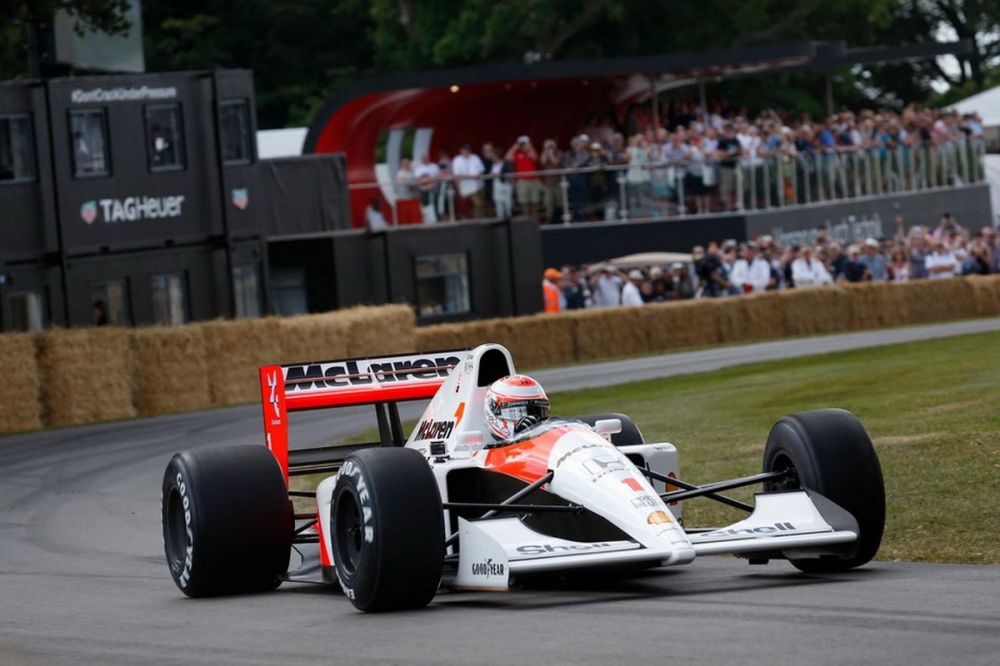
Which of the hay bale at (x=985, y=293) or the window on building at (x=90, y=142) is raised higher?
the window on building at (x=90, y=142)

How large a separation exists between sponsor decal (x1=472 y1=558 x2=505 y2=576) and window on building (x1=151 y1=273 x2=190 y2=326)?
21.3m

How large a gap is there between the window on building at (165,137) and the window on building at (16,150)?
2543 millimetres

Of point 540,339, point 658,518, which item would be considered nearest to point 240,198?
point 540,339

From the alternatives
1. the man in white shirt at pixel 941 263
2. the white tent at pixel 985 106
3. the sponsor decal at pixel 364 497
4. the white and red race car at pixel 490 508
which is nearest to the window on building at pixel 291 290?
the man in white shirt at pixel 941 263

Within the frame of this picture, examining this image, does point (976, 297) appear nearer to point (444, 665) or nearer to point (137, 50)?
point (137, 50)

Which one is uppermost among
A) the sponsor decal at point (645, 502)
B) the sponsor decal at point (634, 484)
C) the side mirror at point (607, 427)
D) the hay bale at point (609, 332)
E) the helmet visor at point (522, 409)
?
the helmet visor at point (522, 409)

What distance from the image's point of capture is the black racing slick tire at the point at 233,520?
10.2m

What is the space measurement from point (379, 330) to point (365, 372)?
17130 millimetres

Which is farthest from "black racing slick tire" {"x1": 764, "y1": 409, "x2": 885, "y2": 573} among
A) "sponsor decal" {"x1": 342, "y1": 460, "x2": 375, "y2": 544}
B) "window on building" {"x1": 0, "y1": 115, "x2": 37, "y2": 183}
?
"window on building" {"x1": 0, "y1": 115, "x2": 37, "y2": 183}

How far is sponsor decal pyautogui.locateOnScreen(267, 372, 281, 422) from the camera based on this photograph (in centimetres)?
1159

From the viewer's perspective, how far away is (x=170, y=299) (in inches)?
1182

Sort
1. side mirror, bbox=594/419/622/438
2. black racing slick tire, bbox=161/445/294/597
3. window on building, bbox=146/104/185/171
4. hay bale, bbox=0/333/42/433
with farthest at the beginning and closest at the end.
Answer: window on building, bbox=146/104/185/171
hay bale, bbox=0/333/42/433
black racing slick tire, bbox=161/445/294/597
side mirror, bbox=594/419/622/438

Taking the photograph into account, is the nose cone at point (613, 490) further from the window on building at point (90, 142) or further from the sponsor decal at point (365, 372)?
the window on building at point (90, 142)

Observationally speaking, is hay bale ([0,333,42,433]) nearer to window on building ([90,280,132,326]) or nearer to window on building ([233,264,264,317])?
window on building ([90,280,132,326])
